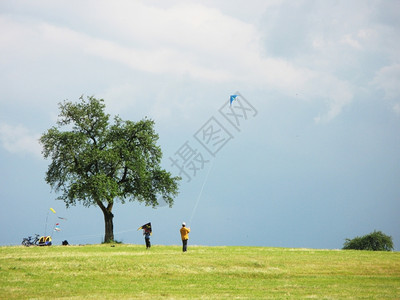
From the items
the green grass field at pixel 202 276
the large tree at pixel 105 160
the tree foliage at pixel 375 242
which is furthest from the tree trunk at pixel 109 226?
the tree foliage at pixel 375 242

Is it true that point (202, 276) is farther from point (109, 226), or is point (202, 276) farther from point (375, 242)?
point (375, 242)

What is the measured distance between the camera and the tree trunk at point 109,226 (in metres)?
52.5

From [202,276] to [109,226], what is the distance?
27.4 m

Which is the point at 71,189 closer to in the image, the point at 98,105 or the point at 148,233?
the point at 98,105

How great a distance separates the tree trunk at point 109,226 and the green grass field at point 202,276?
57.6ft

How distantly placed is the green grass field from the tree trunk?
17542 mm

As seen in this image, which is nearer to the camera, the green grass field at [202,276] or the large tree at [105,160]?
the green grass field at [202,276]

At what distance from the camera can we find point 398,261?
34625mm

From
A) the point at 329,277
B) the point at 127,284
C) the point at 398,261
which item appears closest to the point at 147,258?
the point at 127,284

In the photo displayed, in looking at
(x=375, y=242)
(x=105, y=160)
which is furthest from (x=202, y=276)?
(x=375, y=242)

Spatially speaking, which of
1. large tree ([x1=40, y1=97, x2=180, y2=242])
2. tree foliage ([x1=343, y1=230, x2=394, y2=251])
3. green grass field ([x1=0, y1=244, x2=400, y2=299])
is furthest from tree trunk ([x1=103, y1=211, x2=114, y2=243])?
tree foliage ([x1=343, y1=230, x2=394, y2=251])

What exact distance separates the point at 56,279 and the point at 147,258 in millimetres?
7592

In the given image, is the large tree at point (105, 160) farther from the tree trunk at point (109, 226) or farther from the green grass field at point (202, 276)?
the green grass field at point (202, 276)

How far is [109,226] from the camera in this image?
5325 cm
